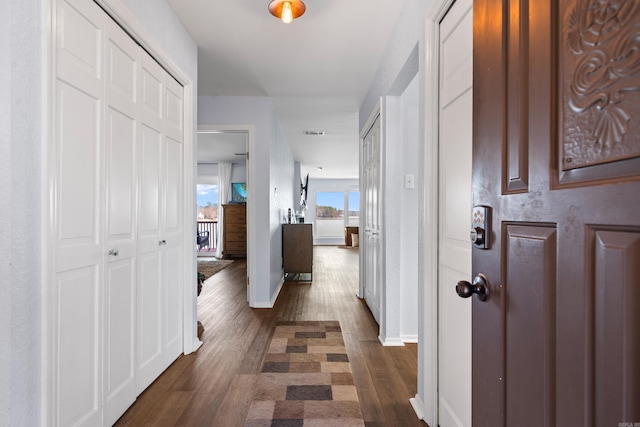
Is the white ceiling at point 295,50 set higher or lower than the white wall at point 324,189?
higher

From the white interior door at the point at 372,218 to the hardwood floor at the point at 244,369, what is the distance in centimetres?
22

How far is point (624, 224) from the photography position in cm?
46

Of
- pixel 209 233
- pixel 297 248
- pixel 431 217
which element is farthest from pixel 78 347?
pixel 209 233

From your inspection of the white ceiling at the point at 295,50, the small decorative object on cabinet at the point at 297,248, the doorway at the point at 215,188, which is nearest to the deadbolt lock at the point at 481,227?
the white ceiling at the point at 295,50

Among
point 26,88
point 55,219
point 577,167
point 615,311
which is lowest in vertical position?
point 615,311

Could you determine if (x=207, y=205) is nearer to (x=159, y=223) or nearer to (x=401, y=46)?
(x=159, y=223)

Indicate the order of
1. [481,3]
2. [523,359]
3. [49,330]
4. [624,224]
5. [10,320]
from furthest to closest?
[49,330]
[10,320]
[481,3]
[523,359]
[624,224]

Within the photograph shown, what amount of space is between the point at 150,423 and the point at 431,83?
86.2 inches

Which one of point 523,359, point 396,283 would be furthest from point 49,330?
point 396,283

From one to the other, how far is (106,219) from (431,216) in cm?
157

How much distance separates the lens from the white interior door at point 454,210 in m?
1.33

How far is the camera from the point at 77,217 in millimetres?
1411

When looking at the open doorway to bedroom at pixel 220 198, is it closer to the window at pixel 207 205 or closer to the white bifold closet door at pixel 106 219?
the window at pixel 207 205

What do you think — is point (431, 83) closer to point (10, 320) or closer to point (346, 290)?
point (10, 320)
